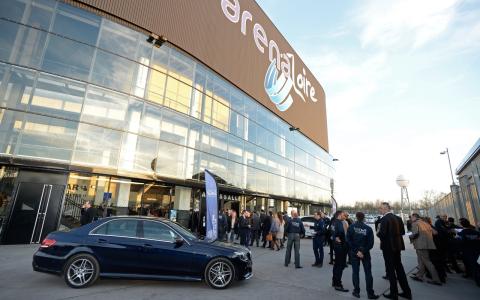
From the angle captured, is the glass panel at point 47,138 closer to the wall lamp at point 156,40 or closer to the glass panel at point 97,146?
the glass panel at point 97,146

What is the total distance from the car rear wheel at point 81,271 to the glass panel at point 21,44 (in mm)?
10906

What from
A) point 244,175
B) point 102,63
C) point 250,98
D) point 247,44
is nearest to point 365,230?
point 102,63

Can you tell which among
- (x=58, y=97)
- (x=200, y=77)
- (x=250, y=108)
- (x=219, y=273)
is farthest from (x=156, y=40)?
(x=219, y=273)

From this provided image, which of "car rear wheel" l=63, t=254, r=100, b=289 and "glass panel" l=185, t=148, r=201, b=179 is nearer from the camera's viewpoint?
"car rear wheel" l=63, t=254, r=100, b=289

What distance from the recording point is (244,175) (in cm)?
2138

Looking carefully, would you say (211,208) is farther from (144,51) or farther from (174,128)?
(144,51)

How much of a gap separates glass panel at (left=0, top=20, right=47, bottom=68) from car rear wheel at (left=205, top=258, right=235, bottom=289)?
12663 millimetres

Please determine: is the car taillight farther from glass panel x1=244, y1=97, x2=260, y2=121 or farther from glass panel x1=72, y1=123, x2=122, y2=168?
glass panel x1=244, y1=97, x2=260, y2=121

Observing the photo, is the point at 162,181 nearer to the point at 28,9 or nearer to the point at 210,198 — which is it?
the point at 210,198

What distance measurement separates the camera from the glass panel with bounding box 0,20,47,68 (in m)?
11.5

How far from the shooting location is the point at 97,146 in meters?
12.9

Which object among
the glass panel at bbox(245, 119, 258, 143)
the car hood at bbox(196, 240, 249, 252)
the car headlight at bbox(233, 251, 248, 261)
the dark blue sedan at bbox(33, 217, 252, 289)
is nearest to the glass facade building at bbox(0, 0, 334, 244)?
the glass panel at bbox(245, 119, 258, 143)

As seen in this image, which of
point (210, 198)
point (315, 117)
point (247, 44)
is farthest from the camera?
Result: point (315, 117)

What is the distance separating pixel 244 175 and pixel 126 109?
10.8 meters
